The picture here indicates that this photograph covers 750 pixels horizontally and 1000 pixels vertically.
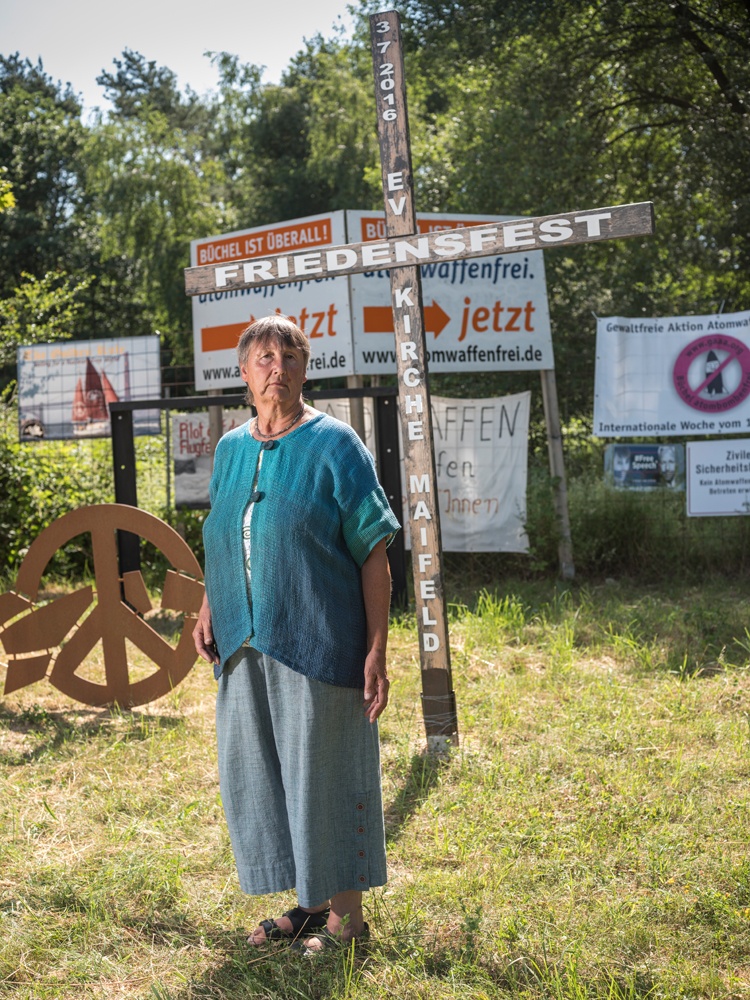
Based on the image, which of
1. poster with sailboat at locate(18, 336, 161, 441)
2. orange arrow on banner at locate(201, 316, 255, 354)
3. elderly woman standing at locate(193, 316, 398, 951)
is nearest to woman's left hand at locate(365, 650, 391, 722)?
elderly woman standing at locate(193, 316, 398, 951)

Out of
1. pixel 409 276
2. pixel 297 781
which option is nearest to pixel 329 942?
pixel 297 781

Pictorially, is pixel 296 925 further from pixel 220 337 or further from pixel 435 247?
pixel 220 337

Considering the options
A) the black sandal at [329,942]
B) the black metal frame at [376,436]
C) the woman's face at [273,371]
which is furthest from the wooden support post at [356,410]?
the black sandal at [329,942]

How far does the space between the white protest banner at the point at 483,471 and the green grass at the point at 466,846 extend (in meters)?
2.50

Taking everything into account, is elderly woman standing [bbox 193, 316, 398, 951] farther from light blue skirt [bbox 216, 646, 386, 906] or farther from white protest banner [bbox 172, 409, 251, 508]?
white protest banner [bbox 172, 409, 251, 508]

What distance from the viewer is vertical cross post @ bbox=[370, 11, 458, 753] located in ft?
14.4

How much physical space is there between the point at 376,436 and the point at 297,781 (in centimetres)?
461

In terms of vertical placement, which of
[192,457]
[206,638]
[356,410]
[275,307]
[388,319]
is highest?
[275,307]

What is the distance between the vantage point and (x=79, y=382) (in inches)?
396

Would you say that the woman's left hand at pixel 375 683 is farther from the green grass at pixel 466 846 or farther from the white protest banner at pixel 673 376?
the white protest banner at pixel 673 376

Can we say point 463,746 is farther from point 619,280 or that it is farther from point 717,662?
point 619,280

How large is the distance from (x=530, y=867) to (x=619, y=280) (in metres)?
13.2

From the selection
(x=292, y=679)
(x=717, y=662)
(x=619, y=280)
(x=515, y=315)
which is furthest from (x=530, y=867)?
(x=619, y=280)

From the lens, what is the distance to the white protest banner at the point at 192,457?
8953 mm
